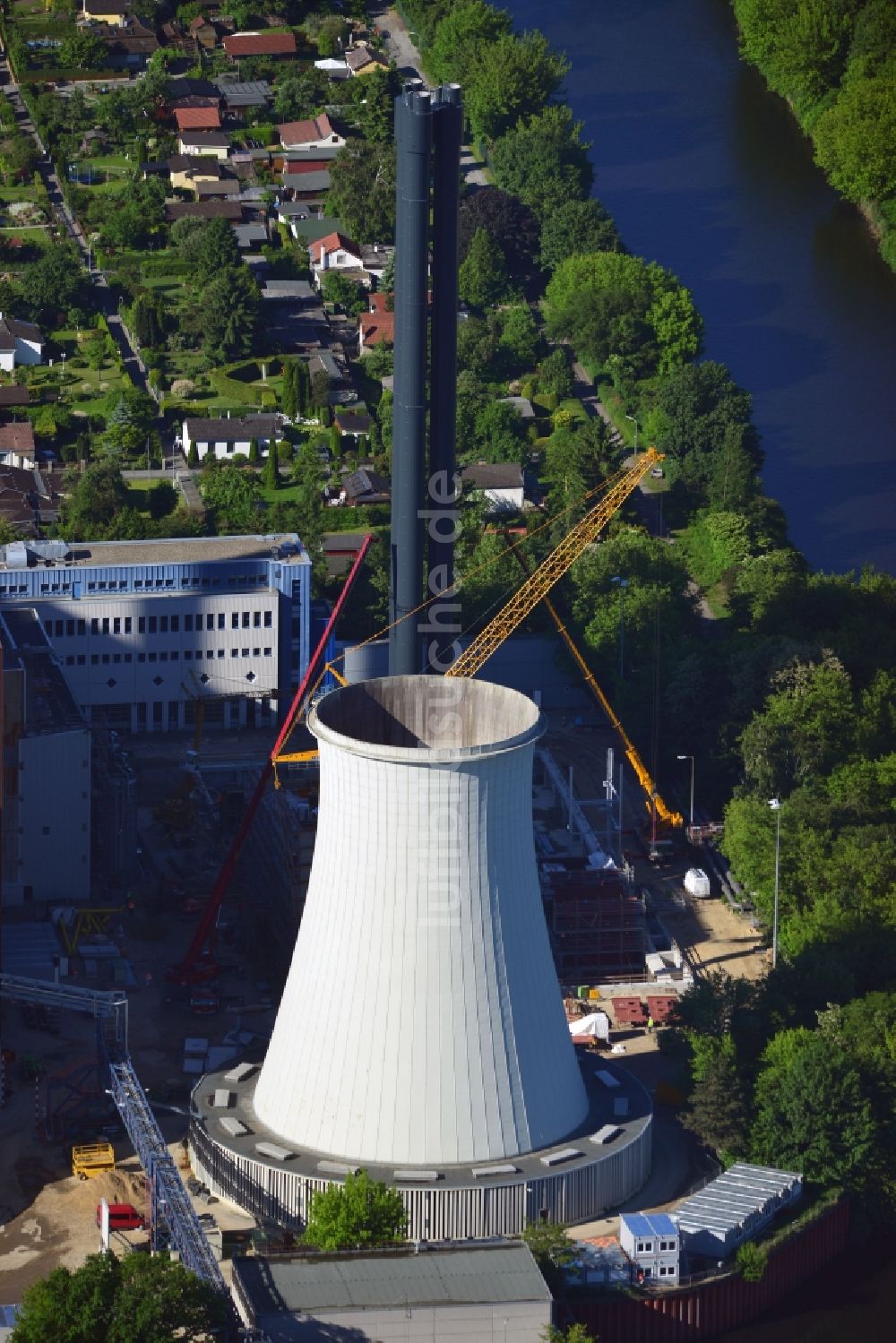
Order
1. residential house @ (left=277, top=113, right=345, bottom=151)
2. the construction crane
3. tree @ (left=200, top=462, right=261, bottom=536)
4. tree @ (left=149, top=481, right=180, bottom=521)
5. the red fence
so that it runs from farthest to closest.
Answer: residential house @ (left=277, top=113, right=345, bottom=151) → tree @ (left=149, top=481, right=180, bottom=521) → tree @ (left=200, top=462, right=261, bottom=536) → the construction crane → the red fence

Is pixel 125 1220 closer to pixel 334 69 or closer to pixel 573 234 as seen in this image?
pixel 573 234

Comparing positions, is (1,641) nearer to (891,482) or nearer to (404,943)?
(404,943)

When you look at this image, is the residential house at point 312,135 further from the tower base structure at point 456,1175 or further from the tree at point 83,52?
the tower base structure at point 456,1175

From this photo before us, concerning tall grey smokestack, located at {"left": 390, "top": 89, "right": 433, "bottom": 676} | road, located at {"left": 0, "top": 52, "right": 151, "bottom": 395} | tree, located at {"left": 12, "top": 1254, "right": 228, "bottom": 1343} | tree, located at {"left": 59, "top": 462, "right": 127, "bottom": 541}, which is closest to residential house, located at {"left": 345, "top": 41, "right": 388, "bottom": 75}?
road, located at {"left": 0, "top": 52, "right": 151, "bottom": 395}

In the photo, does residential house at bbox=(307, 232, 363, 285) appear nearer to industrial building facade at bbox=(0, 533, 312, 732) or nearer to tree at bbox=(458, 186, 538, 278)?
tree at bbox=(458, 186, 538, 278)

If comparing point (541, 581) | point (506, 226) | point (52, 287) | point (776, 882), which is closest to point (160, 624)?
point (541, 581)

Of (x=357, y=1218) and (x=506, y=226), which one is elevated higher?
(x=506, y=226)
